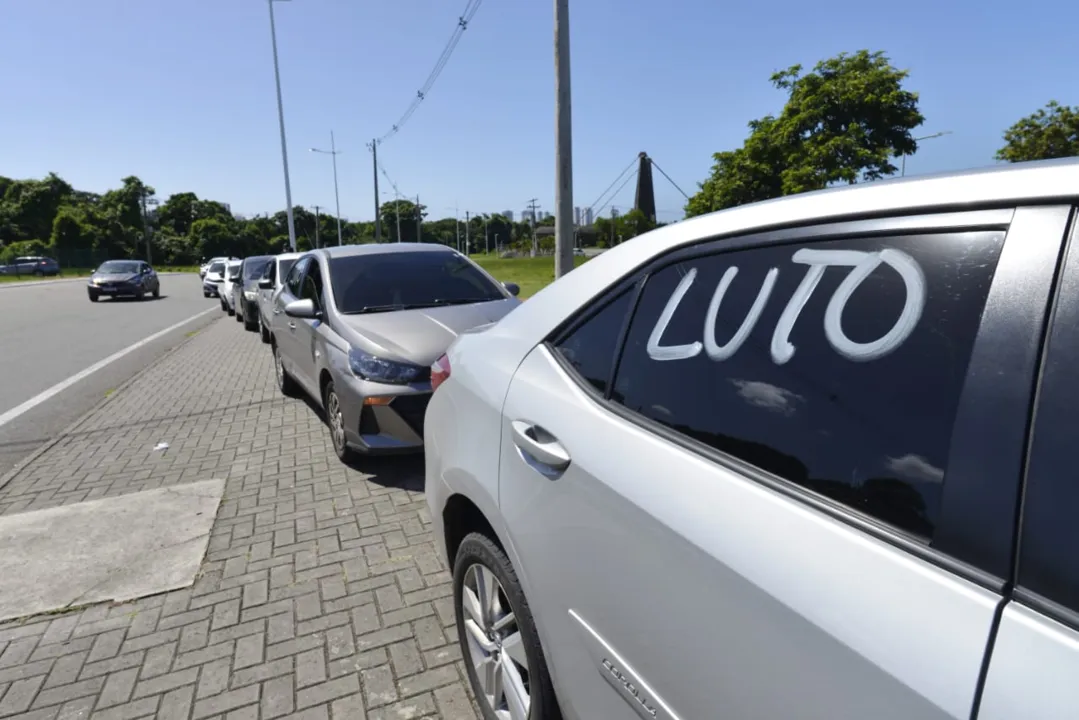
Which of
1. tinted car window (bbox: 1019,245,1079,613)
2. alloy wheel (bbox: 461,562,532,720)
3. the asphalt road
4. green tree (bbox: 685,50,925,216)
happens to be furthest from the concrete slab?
green tree (bbox: 685,50,925,216)

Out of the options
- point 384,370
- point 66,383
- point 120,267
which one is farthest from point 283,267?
point 120,267

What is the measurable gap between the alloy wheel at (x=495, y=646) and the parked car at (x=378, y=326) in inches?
86.4

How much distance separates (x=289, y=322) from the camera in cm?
655

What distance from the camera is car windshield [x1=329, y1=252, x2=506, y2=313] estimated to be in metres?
5.40

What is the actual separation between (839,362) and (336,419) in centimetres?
441

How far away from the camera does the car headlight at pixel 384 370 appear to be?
4387 mm

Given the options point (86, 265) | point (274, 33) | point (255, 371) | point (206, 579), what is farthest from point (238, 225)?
point (206, 579)

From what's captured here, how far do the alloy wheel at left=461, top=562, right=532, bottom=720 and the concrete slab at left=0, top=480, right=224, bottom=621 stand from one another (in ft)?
6.37

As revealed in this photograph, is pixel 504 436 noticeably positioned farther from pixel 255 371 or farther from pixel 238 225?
pixel 238 225

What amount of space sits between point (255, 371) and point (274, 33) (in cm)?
3156

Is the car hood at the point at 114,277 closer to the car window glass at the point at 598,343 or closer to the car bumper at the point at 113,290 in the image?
the car bumper at the point at 113,290

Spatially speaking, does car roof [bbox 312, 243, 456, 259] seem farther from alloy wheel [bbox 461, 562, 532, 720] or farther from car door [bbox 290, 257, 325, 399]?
alloy wheel [bbox 461, 562, 532, 720]

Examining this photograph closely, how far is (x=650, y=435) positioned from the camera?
1.46 meters

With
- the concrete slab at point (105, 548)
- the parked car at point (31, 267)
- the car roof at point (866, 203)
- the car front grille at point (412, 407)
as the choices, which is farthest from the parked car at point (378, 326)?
the parked car at point (31, 267)
